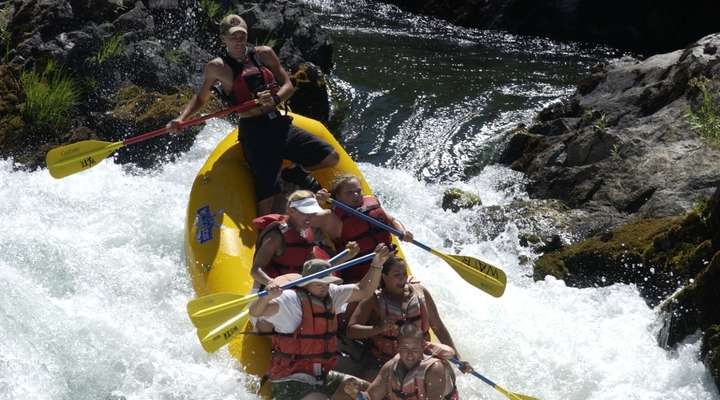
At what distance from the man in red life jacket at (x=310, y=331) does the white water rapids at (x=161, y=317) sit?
0.36 meters

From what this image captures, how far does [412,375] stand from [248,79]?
2.34 meters

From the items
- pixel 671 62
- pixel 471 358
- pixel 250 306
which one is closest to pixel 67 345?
pixel 250 306

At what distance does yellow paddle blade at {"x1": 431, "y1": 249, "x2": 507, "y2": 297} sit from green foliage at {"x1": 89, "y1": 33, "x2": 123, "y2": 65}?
423cm

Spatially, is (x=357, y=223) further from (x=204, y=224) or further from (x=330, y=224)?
(x=204, y=224)

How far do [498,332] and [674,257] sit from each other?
3.96 feet

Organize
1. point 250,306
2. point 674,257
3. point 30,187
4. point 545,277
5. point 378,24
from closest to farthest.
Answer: point 250,306, point 674,257, point 545,277, point 30,187, point 378,24

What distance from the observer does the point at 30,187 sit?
7434 millimetres

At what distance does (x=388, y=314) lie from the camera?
4945 millimetres

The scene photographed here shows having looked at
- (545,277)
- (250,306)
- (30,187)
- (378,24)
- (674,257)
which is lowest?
(378,24)

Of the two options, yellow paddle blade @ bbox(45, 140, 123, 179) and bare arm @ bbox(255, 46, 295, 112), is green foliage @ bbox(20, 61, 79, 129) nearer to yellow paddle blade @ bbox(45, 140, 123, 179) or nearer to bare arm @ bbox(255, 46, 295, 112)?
yellow paddle blade @ bbox(45, 140, 123, 179)

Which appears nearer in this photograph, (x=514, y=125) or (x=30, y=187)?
(x=30, y=187)

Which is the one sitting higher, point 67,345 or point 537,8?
point 67,345

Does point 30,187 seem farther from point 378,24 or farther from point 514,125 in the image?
point 378,24

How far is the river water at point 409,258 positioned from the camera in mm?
5297
